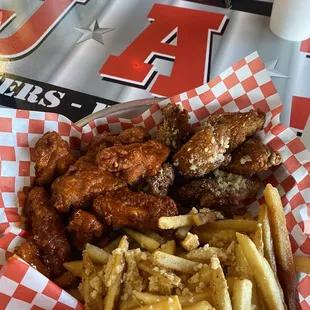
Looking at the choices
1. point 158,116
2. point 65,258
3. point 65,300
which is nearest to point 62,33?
point 158,116

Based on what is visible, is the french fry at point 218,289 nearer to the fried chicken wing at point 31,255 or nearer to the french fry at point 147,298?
the french fry at point 147,298

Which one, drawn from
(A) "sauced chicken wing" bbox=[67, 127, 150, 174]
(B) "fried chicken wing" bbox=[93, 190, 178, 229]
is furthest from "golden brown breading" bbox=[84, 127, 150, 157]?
(B) "fried chicken wing" bbox=[93, 190, 178, 229]

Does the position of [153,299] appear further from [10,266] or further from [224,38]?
[224,38]

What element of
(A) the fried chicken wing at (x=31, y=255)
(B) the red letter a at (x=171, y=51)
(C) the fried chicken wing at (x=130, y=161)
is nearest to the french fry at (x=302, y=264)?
(C) the fried chicken wing at (x=130, y=161)

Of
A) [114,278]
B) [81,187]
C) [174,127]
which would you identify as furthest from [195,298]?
[174,127]

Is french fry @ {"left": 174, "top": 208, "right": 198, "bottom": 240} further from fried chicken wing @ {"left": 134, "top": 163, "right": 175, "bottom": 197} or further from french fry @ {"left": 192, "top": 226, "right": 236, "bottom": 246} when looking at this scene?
fried chicken wing @ {"left": 134, "top": 163, "right": 175, "bottom": 197}

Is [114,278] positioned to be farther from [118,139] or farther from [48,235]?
[118,139]
